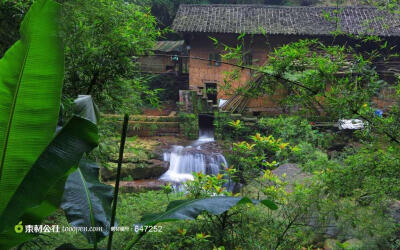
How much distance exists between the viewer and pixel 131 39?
4320 mm

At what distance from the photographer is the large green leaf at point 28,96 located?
6.11 feet

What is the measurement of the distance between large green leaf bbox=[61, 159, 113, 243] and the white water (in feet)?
→ 25.5

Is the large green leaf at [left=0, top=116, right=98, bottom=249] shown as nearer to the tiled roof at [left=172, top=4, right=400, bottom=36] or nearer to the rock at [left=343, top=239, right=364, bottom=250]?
the rock at [left=343, top=239, right=364, bottom=250]

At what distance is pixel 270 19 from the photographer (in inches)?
656

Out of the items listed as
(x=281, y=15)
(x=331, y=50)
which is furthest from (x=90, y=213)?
(x=281, y=15)

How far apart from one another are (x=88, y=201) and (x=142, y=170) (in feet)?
25.9

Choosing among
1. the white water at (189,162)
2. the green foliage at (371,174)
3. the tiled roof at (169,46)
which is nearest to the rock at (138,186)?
the white water at (189,162)

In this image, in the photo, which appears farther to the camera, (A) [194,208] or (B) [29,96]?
(A) [194,208]

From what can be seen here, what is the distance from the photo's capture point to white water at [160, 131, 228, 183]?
10.9 metres

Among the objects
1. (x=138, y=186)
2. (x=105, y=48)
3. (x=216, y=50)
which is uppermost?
(x=216, y=50)

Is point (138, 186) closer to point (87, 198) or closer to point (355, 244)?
point (355, 244)

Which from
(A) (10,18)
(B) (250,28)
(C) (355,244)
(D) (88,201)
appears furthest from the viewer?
(B) (250,28)

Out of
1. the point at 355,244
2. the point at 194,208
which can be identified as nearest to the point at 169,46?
the point at 355,244

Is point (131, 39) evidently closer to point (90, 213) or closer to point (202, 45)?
point (90, 213)
